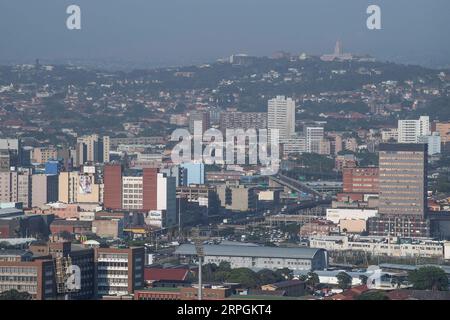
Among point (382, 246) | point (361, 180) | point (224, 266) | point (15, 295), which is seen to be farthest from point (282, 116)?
point (15, 295)

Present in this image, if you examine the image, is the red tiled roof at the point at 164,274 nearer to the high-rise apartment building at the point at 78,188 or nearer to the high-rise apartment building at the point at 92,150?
the high-rise apartment building at the point at 78,188

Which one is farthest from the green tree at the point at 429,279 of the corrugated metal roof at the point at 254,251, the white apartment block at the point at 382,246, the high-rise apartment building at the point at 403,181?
the high-rise apartment building at the point at 403,181

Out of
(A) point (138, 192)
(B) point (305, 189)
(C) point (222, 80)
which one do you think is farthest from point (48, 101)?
(A) point (138, 192)

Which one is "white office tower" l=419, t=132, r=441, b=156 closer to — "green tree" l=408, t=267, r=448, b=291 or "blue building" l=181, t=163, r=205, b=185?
"blue building" l=181, t=163, r=205, b=185

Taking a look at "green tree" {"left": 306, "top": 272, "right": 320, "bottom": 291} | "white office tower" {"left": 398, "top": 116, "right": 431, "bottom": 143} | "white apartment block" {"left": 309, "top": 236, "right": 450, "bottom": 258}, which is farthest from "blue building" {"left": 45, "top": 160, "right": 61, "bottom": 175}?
"white office tower" {"left": 398, "top": 116, "right": 431, "bottom": 143}

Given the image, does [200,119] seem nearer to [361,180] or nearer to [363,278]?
[361,180]
